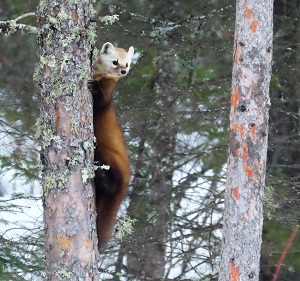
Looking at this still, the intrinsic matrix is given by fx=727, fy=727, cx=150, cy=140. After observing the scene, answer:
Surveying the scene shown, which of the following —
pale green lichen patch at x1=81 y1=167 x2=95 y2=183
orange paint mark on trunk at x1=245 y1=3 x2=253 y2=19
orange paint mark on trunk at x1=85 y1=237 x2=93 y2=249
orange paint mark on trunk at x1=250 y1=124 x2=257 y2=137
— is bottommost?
orange paint mark on trunk at x1=85 y1=237 x2=93 y2=249

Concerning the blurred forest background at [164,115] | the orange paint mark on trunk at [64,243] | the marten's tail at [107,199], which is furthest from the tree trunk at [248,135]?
the blurred forest background at [164,115]

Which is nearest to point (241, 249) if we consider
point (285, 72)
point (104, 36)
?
point (104, 36)

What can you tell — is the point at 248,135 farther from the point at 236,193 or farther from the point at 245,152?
the point at 236,193

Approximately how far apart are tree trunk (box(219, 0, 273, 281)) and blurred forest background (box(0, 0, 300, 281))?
2.89m

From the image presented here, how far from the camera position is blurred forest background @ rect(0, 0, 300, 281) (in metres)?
8.38

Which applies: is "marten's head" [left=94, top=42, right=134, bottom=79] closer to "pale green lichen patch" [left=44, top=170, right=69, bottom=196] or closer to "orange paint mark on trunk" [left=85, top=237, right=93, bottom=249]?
"pale green lichen patch" [left=44, top=170, right=69, bottom=196]

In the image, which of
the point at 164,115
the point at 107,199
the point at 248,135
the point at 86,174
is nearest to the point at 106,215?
the point at 107,199

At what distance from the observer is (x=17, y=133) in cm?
820

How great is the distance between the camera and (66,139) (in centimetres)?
440

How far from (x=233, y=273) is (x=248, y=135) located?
101cm

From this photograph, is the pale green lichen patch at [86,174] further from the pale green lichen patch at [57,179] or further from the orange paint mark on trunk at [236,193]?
the orange paint mark on trunk at [236,193]

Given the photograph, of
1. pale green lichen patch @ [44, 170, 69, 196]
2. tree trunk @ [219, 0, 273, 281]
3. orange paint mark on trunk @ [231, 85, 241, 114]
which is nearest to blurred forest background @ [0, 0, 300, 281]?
tree trunk @ [219, 0, 273, 281]

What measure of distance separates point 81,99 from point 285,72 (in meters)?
5.18

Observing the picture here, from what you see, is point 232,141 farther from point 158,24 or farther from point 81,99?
point 158,24
